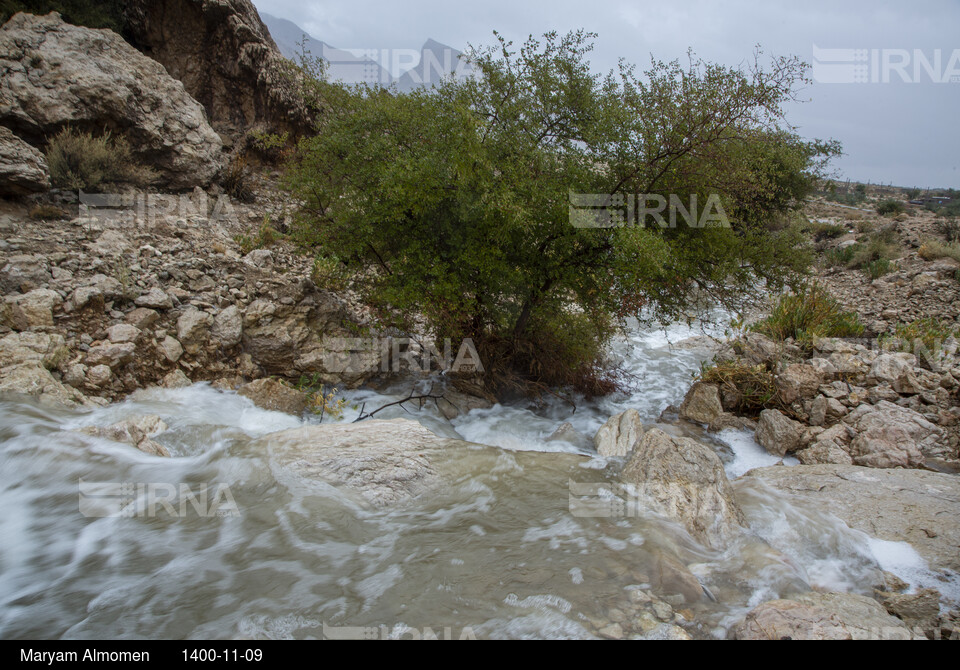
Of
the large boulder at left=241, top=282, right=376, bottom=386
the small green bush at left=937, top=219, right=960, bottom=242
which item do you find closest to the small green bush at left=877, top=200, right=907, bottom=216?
the small green bush at left=937, top=219, right=960, bottom=242

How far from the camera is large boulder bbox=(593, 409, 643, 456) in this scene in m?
5.05

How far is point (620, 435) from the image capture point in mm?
5246

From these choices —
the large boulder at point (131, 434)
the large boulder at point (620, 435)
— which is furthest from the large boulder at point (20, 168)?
the large boulder at point (620, 435)

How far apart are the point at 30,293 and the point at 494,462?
532 cm

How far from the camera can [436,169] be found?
18.3ft

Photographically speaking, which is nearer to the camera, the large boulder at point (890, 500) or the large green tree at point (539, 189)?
the large boulder at point (890, 500)

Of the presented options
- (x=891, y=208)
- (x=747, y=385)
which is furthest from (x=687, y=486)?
(x=891, y=208)

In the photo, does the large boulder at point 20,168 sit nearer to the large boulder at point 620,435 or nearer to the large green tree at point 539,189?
the large green tree at point 539,189

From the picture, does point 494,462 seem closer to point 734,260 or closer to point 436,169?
point 436,169

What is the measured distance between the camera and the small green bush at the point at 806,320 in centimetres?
798

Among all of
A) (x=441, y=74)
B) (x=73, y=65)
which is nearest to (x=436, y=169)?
(x=441, y=74)

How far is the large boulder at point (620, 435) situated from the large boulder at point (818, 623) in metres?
2.45

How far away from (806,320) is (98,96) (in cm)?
1225

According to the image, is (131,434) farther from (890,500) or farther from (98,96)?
(98,96)
